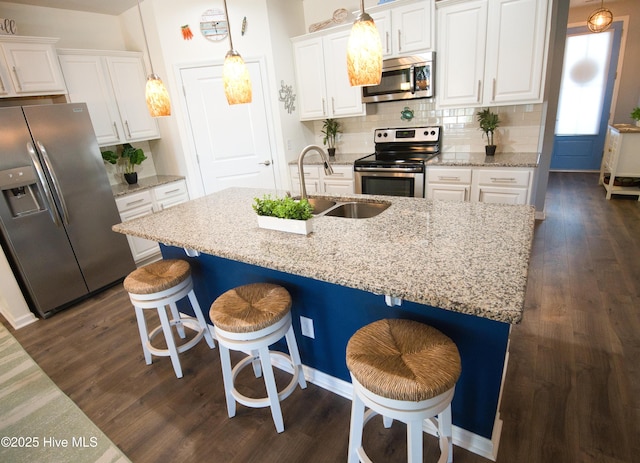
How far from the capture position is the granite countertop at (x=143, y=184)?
3.56 m

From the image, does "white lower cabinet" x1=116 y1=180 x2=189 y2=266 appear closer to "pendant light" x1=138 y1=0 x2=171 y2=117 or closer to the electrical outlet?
"pendant light" x1=138 y1=0 x2=171 y2=117

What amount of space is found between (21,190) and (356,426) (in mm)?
3148

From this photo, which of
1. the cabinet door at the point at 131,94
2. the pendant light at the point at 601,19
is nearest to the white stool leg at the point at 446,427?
the cabinet door at the point at 131,94

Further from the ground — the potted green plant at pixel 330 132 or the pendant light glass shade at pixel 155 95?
the pendant light glass shade at pixel 155 95

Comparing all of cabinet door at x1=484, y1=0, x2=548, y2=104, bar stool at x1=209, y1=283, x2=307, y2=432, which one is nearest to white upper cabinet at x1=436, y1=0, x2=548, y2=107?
cabinet door at x1=484, y1=0, x2=548, y2=104

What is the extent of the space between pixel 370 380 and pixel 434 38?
3.29m

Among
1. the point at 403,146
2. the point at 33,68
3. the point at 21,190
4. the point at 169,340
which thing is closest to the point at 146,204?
the point at 21,190

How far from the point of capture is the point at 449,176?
3.33 meters

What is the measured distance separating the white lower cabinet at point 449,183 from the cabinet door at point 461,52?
686 mm

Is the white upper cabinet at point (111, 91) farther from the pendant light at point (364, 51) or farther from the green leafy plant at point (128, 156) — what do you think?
the pendant light at point (364, 51)

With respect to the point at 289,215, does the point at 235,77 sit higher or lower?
higher

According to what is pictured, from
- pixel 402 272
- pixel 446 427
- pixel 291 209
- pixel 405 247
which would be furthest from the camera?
pixel 291 209

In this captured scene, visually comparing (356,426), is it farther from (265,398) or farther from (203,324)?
(203,324)

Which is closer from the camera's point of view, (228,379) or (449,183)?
(228,379)
